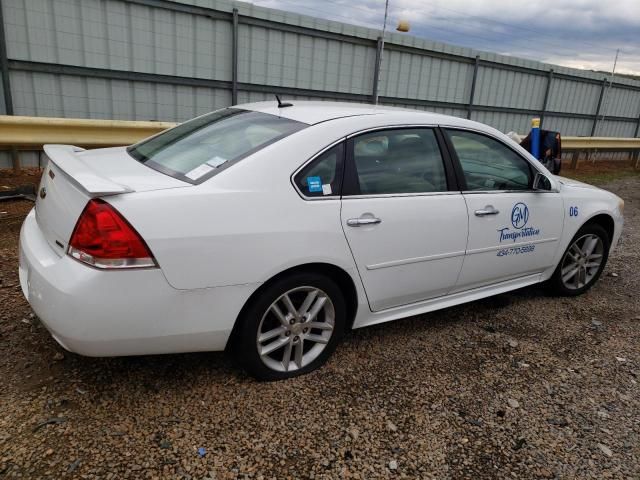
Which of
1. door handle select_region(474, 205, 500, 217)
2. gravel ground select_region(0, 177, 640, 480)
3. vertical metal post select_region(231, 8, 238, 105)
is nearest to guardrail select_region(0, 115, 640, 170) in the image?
vertical metal post select_region(231, 8, 238, 105)

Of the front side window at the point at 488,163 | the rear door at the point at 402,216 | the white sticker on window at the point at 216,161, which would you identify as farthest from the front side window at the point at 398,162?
the white sticker on window at the point at 216,161

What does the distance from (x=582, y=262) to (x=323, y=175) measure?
2.92 meters

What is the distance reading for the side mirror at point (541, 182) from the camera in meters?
3.86

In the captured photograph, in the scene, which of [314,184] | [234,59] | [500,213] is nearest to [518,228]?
[500,213]

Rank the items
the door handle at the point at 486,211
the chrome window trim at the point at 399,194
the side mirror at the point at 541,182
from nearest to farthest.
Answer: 1. the chrome window trim at the point at 399,194
2. the door handle at the point at 486,211
3. the side mirror at the point at 541,182

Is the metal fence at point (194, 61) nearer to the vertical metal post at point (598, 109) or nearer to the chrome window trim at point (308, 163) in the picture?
the chrome window trim at point (308, 163)

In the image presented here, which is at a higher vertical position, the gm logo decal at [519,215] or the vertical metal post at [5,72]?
the vertical metal post at [5,72]

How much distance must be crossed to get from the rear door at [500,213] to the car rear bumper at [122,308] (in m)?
1.74

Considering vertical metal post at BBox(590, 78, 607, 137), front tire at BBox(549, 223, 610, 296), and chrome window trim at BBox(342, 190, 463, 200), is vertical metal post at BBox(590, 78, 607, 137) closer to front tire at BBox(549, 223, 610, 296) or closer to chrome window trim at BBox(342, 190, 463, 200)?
front tire at BBox(549, 223, 610, 296)

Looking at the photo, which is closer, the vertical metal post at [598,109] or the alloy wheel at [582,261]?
the alloy wheel at [582,261]

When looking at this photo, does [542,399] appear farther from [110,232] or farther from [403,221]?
[110,232]

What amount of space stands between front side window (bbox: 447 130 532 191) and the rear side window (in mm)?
1019

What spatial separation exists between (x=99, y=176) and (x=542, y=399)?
2763 millimetres

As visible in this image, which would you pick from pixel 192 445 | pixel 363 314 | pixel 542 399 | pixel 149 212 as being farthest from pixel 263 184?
pixel 542 399
